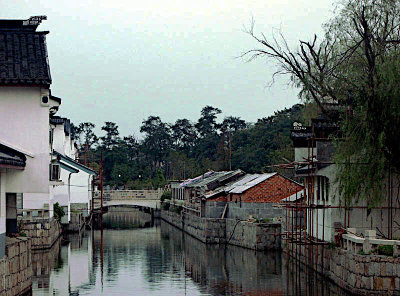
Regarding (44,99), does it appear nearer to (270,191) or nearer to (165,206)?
(270,191)

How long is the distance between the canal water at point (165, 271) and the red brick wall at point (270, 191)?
132 inches

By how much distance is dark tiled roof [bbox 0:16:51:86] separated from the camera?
22.7 metres

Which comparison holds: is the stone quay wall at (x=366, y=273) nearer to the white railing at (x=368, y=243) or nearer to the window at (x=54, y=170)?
the white railing at (x=368, y=243)

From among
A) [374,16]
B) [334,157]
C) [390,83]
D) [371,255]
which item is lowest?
[371,255]

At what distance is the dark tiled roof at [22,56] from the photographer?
894 inches

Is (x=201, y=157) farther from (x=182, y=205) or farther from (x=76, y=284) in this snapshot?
(x=76, y=284)

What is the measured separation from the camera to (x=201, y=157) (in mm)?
102812

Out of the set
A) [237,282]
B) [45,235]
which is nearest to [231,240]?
[45,235]

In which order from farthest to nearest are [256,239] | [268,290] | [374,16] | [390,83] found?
[256,239] < [374,16] < [268,290] < [390,83]

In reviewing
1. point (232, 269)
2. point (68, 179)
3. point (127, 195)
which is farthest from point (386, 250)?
point (127, 195)

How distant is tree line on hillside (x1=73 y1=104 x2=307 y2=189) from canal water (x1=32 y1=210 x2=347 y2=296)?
1352 inches

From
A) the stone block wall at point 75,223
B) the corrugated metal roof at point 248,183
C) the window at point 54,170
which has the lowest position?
the stone block wall at point 75,223

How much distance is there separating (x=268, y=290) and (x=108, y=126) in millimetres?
87149

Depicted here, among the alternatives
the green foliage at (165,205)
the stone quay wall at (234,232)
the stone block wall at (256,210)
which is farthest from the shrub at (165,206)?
the stone block wall at (256,210)
